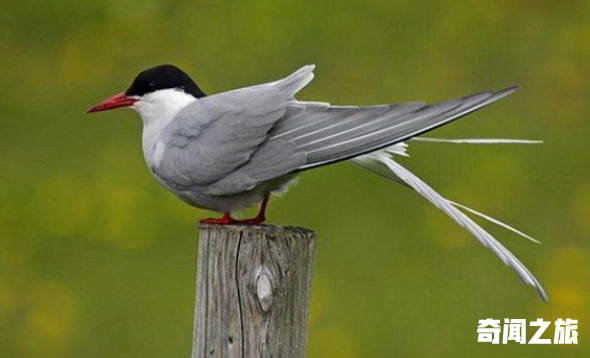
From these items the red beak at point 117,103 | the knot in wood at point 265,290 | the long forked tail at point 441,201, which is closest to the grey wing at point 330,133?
the long forked tail at point 441,201

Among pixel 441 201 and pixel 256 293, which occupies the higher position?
pixel 441 201

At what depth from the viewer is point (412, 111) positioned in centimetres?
450

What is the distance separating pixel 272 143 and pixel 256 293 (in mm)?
525

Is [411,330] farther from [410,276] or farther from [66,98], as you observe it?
[66,98]

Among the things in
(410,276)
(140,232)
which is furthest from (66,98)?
(410,276)

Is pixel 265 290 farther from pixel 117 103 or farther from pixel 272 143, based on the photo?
pixel 117 103

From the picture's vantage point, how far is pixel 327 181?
938cm

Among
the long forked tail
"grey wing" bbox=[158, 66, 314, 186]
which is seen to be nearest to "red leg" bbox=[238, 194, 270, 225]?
"grey wing" bbox=[158, 66, 314, 186]

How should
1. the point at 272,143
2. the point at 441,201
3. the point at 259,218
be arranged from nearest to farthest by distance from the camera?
the point at 441,201 < the point at 272,143 < the point at 259,218

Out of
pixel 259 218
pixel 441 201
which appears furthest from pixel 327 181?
pixel 441 201

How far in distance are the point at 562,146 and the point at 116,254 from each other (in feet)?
8.75

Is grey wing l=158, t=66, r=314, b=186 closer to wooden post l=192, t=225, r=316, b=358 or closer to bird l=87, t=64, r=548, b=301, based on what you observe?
bird l=87, t=64, r=548, b=301

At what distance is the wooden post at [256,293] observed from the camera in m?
4.42

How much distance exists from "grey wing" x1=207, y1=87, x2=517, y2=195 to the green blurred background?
328 centimetres
